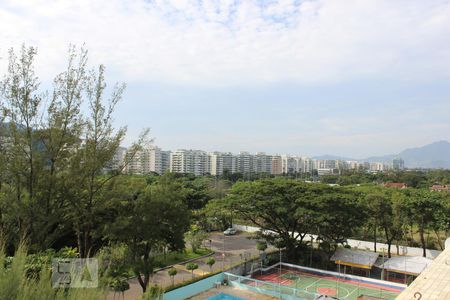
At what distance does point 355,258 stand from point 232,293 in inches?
287

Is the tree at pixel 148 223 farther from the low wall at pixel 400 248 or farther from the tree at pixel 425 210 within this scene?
the tree at pixel 425 210

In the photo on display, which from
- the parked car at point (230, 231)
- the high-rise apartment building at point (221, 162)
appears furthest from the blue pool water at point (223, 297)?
the high-rise apartment building at point (221, 162)

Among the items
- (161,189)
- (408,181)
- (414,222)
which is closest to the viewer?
(161,189)

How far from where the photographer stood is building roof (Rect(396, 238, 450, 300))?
5.98m

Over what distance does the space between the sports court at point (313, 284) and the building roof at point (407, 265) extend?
6.09ft

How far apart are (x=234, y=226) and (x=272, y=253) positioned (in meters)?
10.8

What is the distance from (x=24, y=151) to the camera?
28.6 ft

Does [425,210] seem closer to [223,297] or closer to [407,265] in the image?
[407,265]

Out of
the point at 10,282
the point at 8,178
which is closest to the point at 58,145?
the point at 8,178

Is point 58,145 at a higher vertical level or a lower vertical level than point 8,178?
higher

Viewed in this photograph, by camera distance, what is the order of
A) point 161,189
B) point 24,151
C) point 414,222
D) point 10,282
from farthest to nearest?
point 414,222
point 161,189
point 24,151
point 10,282

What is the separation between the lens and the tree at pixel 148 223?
11000 millimetres

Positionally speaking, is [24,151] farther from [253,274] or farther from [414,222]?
[414,222]

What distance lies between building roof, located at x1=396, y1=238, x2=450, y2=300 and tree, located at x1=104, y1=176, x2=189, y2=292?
7.11 m
